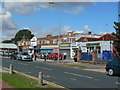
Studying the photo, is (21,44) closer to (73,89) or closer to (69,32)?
(69,32)

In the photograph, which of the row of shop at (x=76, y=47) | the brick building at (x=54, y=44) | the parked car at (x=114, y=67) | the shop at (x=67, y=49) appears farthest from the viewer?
the shop at (x=67, y=49)

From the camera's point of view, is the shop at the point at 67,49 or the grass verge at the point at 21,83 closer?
the grass verge at the point at 21,83

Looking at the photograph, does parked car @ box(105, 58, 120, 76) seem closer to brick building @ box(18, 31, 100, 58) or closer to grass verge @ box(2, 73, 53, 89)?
grass verge @ box(2, 73, 53, 89)

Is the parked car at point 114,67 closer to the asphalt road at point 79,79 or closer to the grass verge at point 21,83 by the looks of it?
the asphalt road at point 79,79

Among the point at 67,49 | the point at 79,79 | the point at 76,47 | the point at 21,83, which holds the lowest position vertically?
the point at 79,79

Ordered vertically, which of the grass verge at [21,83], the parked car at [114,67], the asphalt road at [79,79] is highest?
the parked car at [114,67]

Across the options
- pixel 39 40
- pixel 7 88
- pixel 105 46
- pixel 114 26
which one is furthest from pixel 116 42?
pixel 39 40

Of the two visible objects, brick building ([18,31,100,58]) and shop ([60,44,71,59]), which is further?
shop ([60,44,71,59])

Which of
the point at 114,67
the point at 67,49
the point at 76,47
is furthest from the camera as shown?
the point at 67,49

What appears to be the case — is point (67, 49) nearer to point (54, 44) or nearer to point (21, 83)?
point (54, 44)

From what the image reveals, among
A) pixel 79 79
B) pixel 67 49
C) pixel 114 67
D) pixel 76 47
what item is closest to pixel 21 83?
pixel 79 79

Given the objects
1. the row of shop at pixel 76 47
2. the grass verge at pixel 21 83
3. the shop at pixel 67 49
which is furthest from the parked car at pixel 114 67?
the shop at pixel 67 49

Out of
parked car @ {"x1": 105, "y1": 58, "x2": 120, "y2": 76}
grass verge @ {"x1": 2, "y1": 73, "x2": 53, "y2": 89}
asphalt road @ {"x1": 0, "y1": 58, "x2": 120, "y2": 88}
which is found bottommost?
asphalt road @ {"x1": 0, "y1": 58, "x2": 120, "y2": 88}

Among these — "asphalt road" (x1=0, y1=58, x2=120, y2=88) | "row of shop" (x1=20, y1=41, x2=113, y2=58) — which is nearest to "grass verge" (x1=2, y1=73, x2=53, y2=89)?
"asphalt road" (x1=0, y1=58, x2=120, y2=88)
